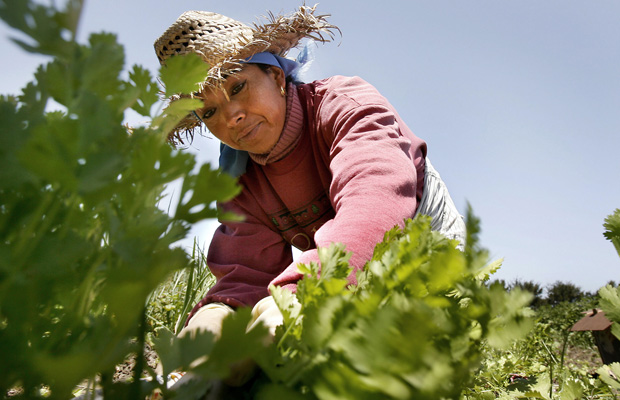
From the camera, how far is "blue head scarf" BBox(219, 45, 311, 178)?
2.11 m

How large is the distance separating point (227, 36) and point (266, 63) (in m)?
0.20

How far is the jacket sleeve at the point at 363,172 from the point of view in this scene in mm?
885

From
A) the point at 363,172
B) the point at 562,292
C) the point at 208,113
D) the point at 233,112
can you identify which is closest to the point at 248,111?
the point at 233,112

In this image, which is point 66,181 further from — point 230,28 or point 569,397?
point 230,28

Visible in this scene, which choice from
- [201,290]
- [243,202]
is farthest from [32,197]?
[201,290]

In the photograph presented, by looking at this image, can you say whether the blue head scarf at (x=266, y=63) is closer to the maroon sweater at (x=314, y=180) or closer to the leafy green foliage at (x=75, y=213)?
the maroon sweater at (x=314, y=180)

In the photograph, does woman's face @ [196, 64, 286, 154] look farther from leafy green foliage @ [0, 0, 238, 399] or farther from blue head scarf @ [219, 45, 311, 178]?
leafy green foliage @ [0, 0, 238, 399]

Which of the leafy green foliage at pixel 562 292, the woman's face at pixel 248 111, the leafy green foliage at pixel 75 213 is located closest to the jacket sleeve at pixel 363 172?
the woman's face at pixel 248 111

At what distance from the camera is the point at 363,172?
45.8 inches

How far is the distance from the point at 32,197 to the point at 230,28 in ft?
6.37

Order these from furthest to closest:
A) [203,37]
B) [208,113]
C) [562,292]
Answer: [562,292], [208,113], [203,37]

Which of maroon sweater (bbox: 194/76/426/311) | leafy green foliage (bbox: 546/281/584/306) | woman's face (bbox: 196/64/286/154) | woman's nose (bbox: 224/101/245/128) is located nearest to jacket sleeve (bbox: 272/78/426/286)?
maroon sweater (bbox: 194/76/426/311)

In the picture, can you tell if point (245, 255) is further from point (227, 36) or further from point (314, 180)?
point (227, 36)

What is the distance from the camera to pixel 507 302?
9.3 inches
